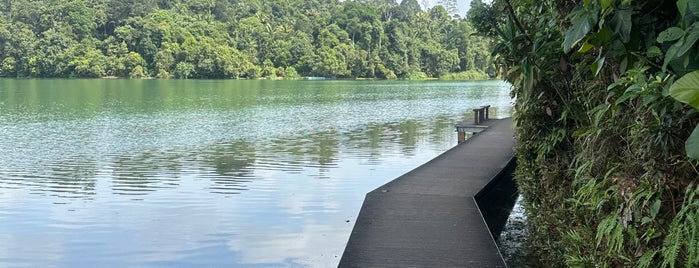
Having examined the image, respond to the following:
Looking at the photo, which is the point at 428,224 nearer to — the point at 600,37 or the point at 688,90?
the point at 600,37

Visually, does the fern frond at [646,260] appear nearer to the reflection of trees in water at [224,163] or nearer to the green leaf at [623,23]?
the green leaf at [623,23]

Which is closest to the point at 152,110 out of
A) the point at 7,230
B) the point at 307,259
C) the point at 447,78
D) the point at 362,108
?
the point at 362,108

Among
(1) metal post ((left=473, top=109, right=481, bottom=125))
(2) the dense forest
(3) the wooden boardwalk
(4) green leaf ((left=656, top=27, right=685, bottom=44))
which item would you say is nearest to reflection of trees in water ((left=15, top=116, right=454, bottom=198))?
(1) metal post ((left=473, top=109, right=481, bottom=125))

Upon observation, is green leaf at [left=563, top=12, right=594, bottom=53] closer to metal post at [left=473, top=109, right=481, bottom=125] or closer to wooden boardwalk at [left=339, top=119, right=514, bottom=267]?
wooden boardwalk at [left=339, top=119, right=514, bottom=267]

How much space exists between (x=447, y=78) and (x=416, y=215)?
92.3 metres

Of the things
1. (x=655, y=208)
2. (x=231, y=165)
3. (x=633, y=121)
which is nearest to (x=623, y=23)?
(x=633, y=121)

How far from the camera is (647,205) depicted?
229cm

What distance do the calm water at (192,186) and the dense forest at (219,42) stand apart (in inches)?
2399

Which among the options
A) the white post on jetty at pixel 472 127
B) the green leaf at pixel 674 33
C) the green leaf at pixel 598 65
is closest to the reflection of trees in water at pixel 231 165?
the white post on jetty at pixel 472 127

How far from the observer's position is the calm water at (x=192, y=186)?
715cm

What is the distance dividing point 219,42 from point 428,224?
277 feet

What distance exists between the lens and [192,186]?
35.1 ft

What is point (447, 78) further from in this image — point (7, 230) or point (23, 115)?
point (7, 230)

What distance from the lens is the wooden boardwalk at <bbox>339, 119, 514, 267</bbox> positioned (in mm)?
4547
